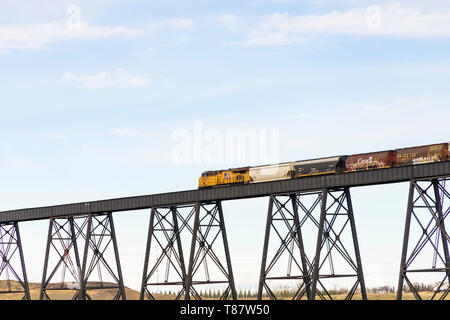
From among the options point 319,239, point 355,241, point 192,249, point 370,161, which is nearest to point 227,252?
point 192,249

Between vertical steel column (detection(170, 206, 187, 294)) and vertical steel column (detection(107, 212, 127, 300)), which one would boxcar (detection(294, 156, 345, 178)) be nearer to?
vertical steel column (detection(170, 206, 187, 294))

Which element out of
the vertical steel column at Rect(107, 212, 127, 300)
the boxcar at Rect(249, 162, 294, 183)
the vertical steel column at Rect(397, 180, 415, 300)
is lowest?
the vertical steel column at Rect(397, 180, 415, 300)

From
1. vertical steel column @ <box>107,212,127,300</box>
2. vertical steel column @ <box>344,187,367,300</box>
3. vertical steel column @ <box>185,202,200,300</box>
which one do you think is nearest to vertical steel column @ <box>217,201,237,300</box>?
vertical steel column @ <box>185,202,200,300</box>

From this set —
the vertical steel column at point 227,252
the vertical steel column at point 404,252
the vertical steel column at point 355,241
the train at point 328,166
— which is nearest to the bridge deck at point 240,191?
the train at point 328,166

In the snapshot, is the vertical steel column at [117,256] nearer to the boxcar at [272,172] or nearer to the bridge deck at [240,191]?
the bridge deck at [240,191]

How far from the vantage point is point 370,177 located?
45031 mm

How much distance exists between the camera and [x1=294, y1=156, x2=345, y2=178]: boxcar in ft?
157

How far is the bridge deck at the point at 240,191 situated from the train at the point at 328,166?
3.54 feet

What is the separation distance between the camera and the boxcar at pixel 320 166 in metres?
47.8

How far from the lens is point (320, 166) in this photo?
48625 mm

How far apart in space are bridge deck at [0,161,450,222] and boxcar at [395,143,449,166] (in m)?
1.17
